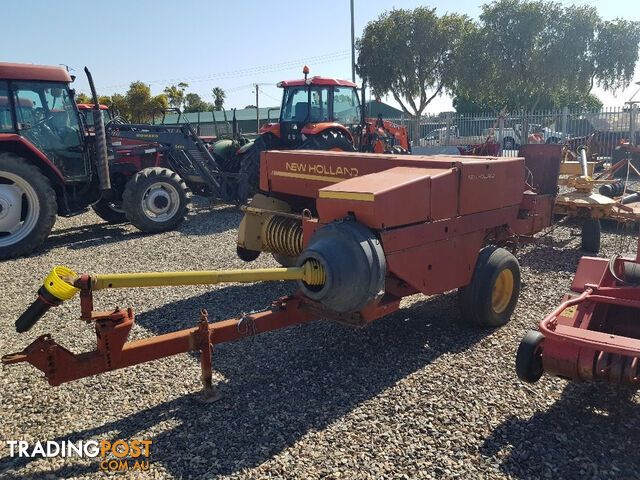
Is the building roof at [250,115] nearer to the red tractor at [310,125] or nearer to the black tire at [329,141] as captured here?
the red tractor at [310,125]

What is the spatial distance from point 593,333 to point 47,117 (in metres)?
7.82

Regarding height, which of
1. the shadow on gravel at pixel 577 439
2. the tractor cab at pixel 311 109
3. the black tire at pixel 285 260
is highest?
the tractor cab at pixel 311 109

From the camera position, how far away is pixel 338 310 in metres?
3.67

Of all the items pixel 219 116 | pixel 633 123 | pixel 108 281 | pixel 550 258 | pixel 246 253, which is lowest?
pixel 550 258

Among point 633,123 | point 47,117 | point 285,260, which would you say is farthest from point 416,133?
point 285,260

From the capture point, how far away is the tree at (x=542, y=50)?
29.2 m

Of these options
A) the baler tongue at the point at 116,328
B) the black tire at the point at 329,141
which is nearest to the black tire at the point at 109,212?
the black tire at the point at 329,141

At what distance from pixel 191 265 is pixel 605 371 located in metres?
5.15

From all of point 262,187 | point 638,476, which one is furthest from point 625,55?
point 638,476

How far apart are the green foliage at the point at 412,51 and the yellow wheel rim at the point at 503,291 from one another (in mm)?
28908

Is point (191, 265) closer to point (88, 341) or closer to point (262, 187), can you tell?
point (262, 187)

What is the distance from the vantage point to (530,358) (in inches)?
131

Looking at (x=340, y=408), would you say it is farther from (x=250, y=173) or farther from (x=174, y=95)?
(x=174, y=95)

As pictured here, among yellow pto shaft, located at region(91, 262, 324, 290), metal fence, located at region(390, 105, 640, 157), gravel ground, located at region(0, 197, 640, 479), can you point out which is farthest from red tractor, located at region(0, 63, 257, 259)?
metal fence, located at region(390, 105, 640, 157)
